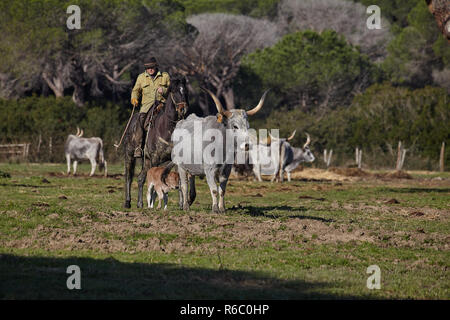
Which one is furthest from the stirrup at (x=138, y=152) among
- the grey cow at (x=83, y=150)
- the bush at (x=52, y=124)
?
the bush at (x=52, y=124)

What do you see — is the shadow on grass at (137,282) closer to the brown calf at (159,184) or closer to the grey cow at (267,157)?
the brown calf at (159,184)

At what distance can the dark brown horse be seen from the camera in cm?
1491

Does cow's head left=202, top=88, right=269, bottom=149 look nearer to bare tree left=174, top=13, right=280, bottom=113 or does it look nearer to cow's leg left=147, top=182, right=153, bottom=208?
cow's leg left=147, top=182, right=153, bottom=208

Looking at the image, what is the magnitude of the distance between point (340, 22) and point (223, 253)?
69.7 m

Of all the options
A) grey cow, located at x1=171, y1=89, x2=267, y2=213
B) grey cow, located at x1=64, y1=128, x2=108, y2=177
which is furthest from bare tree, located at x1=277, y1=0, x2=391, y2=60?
grey cow, located at x1=171, y1=89, x2=267, y2=213

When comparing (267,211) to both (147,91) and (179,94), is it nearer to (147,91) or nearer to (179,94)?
(179,94)

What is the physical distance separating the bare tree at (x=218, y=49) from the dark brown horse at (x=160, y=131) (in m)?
45.1

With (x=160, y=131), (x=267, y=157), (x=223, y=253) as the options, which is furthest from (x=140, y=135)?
(x=267, y=157)

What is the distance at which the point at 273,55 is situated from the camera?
6353 centimetres

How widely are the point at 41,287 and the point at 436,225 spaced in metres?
9.18

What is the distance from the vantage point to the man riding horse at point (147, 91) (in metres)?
15.8

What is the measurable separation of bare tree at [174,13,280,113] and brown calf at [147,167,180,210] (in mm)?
45756

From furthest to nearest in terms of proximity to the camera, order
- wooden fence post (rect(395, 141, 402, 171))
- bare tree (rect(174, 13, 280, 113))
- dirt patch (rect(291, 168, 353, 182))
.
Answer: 1. bare tree (rect(174, 13, 280, 113))
2. wooden fence post (rect(395, 141, 402, 171))
3. dirt patch (rect(291, 168, 353, 182))

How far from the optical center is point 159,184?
50.4 ft
